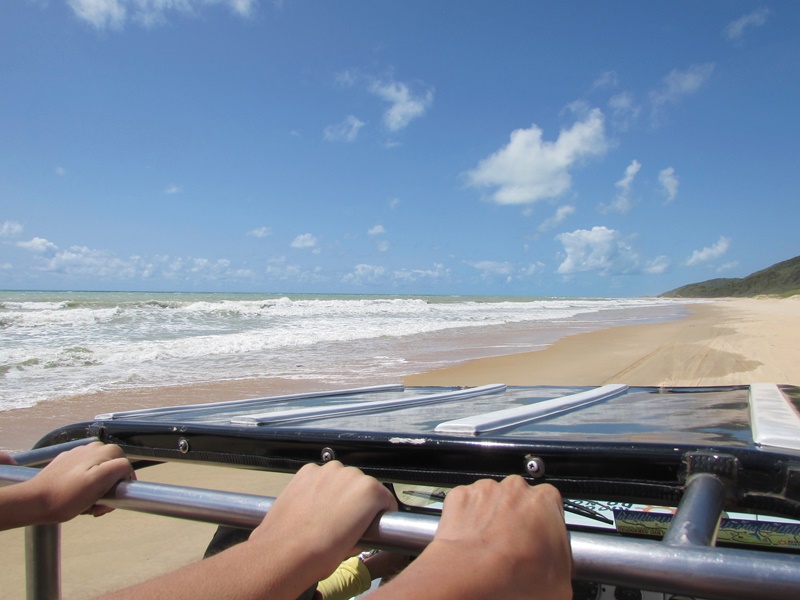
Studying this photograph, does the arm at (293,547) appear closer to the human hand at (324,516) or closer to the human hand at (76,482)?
the human hand at (324,516)

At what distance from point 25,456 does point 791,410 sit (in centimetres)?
219

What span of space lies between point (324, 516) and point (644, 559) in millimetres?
466

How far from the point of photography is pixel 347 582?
2.38 metres

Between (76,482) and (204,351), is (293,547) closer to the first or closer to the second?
(76,482)

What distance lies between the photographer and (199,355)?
518 inches

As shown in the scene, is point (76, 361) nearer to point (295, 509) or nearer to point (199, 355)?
point (199, 355)

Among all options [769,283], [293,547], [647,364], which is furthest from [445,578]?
[769,283]

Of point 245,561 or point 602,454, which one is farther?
point 602,454

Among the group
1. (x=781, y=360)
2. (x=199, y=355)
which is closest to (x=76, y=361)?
(x=199, y=355)

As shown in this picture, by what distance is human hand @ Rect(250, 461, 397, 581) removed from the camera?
0.85m

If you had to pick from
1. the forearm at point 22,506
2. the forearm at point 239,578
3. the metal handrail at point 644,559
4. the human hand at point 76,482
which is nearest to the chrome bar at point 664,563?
the metal handrail at point 644,559

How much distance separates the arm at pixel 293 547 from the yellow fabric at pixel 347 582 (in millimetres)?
1497

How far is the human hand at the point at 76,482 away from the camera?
3.94ft

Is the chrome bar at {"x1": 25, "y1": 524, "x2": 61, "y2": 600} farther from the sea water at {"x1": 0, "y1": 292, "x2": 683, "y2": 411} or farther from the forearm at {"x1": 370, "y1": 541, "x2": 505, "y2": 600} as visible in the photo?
the sea water at {"x1": 0, "y1": 292, "x2": 683, "y2": 411}
